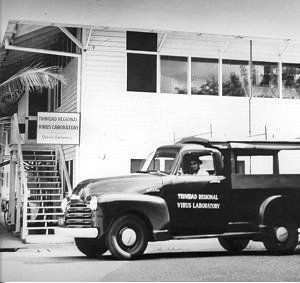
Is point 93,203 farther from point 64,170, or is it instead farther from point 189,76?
point 189,76

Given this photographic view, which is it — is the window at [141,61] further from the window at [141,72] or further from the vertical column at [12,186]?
the vertical column at [12,186]

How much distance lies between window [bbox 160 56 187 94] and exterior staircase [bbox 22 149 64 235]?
3385 mm

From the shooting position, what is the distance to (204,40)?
16.0 meters

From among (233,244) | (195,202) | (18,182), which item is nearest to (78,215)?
(195,202)

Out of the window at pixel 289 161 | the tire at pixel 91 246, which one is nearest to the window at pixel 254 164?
the window at pixel 289 161

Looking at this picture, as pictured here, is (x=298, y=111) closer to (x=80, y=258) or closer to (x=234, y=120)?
(x=234, y=120)

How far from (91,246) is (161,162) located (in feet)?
6.44

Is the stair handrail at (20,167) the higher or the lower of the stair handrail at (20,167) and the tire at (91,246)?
the higher

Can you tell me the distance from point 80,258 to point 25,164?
5.58m

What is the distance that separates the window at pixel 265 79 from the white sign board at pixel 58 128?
488 cm

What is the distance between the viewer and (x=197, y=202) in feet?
37.0

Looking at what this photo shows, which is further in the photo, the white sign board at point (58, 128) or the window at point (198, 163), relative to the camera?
the white sign board at point (58, 128)

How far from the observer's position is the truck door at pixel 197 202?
11.1 m

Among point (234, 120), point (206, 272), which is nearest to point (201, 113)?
point (234, 120)
